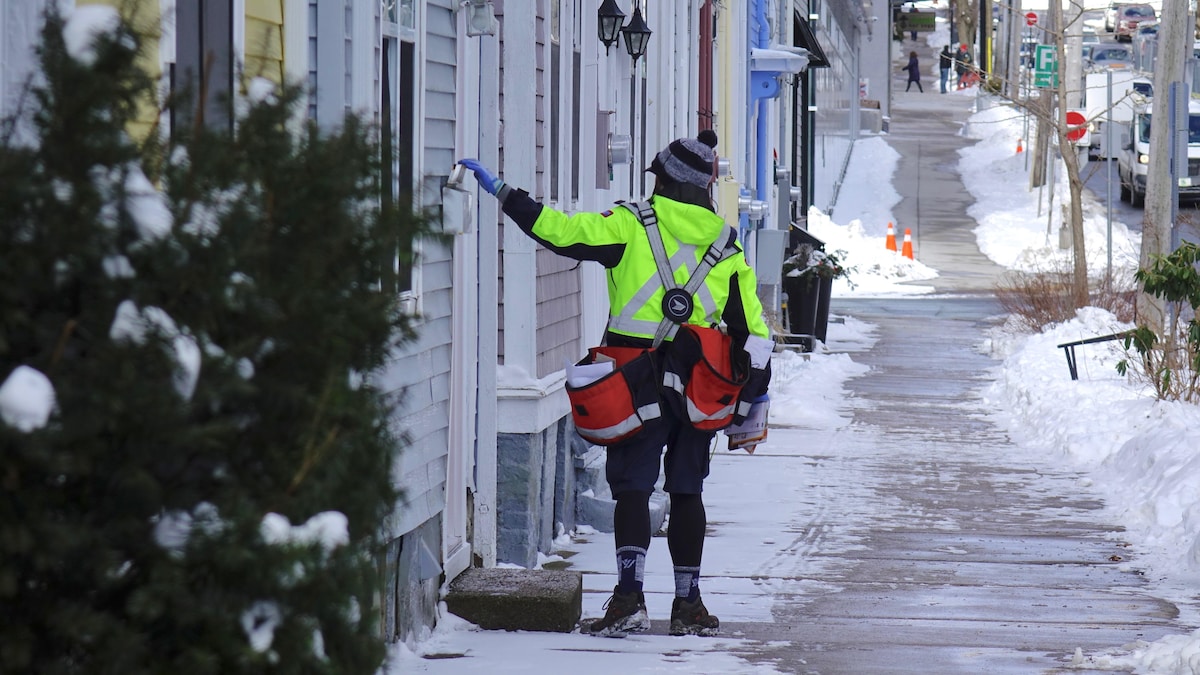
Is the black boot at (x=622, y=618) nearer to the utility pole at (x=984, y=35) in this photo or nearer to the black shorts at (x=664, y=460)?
the black shorts at (x=664, y=460)

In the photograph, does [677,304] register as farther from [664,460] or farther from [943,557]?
[943,557]

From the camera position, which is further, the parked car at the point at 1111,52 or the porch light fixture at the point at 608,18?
the parked car at the point at 1111,52

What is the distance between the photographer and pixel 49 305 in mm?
2414

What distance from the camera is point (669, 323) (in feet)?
20.3

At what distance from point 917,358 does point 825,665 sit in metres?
13.4

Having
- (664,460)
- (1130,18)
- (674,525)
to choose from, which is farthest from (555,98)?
(1130,18)

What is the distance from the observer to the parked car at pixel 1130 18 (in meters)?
62.8

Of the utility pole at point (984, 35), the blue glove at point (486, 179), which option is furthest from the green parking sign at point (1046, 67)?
the utility pole at point (984, 35)

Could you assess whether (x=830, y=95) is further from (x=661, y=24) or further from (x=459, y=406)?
(x=459, y=406)

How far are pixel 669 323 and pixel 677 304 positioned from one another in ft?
0.27

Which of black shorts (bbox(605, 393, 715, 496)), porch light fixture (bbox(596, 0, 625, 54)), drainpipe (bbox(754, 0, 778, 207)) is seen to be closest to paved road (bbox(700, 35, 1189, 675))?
black shorts (bbox(605, 393, 715, 496))

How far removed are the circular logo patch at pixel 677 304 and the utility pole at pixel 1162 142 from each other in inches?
410

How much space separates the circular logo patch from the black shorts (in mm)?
307

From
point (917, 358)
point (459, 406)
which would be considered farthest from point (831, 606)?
point (917, 358)
